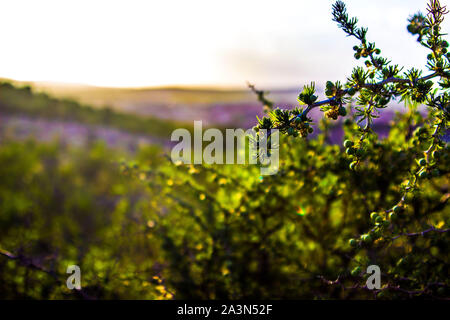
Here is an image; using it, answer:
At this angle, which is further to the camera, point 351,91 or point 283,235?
point 283,235

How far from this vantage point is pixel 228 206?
6.56 feet

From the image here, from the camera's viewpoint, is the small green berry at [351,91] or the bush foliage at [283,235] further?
the bush foliage at [283,235]

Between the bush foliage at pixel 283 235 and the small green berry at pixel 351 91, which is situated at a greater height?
the small green berry at pixel 351 91

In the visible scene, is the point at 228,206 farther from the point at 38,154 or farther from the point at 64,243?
the point at 38,154

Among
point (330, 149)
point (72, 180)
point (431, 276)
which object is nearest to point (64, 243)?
point (72, 180)

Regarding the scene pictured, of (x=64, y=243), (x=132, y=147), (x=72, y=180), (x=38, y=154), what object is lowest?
(x=64, y=243)

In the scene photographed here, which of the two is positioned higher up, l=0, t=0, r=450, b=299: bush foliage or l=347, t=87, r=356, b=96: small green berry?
l=347, t=87, r=356, b=96: small green berry

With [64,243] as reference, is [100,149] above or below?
above

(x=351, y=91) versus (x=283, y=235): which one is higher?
(x=351, y=91)

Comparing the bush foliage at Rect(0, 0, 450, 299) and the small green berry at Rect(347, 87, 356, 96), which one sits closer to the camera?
the small green berry at Rect(347, 87, 356, 96)
